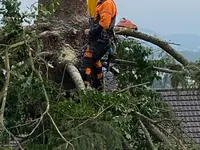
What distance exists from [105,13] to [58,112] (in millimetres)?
1325

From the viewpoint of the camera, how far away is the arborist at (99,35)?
472 centimetres

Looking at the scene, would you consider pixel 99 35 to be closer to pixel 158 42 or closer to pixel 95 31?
pixel 95 31

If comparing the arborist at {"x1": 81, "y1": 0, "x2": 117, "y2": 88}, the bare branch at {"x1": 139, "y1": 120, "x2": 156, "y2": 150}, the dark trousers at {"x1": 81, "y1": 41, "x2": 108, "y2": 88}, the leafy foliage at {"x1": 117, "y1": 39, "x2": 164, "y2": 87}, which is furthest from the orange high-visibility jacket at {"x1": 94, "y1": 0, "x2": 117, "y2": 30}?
the bare branch at {"x1": 139, "y1": 120, "x2": 156, "y2": 150}

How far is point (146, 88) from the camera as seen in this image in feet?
16.0

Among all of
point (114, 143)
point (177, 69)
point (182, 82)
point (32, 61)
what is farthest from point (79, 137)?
point (177, 69)

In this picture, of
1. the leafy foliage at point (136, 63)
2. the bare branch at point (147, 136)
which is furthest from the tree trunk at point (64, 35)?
the bare branch at point (147, 136)

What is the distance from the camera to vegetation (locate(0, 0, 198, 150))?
334 cm

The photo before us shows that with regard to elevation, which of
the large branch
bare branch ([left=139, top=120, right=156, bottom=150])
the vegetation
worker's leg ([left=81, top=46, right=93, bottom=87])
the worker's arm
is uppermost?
the worker's arm

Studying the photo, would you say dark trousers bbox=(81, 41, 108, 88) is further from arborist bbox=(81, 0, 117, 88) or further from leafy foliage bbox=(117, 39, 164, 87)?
leafy foliage bbox=(117, 39, 164, 87)

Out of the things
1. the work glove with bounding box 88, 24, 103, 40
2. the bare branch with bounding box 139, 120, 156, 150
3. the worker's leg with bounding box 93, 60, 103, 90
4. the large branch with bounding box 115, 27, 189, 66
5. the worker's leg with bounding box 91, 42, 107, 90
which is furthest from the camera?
the large branch with bounding box 115, 27, 189, 66

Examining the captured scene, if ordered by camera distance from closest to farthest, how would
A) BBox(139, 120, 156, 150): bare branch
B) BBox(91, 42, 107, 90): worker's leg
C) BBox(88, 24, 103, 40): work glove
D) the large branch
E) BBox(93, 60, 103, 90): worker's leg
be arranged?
BBox(139, 120, 156, 150): bare branch, BBox(88, 24, 103, 40): work glove, BBox(91, 42, 107, 90): worker's leg, BBox(93, 60, 103, 90): worker's leg, the large branch

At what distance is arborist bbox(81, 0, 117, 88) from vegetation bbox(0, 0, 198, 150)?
38 cm

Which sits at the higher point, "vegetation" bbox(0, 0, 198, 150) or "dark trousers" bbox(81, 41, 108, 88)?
"dark trousers" bbox(81, 41, 108, 88)

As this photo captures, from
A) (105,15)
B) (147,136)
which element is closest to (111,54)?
(105,15)
